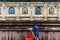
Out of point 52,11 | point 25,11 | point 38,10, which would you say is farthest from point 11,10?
point 52,11

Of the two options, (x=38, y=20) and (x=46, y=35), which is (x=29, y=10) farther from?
(x=46, y=35)

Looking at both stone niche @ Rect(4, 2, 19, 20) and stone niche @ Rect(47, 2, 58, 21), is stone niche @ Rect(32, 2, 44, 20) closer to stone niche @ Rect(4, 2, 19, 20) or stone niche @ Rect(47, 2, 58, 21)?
stone niche @ Rect(47, 2, 58, 21)

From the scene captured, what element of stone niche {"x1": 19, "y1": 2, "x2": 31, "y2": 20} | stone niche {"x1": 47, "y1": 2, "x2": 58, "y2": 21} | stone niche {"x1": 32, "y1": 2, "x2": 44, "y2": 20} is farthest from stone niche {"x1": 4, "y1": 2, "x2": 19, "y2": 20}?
stone niche {"x1": 47, "y1": 2, "x2": 58, "y2": 21}

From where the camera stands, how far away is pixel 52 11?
12.6m

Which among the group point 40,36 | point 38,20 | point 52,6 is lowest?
point 40,36

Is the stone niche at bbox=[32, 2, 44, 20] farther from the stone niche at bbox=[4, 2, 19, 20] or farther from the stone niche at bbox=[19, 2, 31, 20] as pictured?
the stone niche at bbox=[4, 2, 19, 20]

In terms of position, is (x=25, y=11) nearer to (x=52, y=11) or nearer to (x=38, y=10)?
(x=38, y=10)

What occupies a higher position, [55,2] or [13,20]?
[55,2]

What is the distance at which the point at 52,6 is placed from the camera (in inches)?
496

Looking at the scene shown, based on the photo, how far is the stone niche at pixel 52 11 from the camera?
41.2 ft

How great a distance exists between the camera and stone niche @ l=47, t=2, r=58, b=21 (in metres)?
12.6

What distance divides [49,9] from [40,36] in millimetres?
1663

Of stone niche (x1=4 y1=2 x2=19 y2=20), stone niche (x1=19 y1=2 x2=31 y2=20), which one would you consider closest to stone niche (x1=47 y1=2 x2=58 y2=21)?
stone niche (x1=19 y1=2 x2=31 y2=20)

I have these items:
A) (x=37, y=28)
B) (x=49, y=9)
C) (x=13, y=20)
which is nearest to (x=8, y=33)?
(x=13, y=20)
